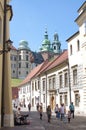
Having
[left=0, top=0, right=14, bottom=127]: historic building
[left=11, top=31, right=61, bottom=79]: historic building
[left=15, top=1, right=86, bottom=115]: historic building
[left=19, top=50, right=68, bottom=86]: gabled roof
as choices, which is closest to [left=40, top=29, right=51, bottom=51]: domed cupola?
[left=11, top=31, right=61, bottom=79]: historic building

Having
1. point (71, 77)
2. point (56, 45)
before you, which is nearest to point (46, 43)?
point (56, 45)

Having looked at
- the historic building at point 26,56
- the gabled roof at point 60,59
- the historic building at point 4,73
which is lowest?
the historic building at point 4,73

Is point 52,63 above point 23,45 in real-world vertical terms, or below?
below

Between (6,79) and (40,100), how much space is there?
1464 inches

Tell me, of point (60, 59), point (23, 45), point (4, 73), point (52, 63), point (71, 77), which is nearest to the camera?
point (4, 73)

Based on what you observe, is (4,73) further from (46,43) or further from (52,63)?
(46,43)

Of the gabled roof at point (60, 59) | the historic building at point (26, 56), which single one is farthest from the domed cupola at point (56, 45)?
the gabled roof at point (60, 59)

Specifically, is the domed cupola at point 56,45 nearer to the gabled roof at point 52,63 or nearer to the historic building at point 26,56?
the historic building at point 26,56

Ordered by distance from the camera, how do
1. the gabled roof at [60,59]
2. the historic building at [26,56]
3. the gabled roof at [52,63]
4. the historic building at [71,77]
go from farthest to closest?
the historic building at [26,56] → the gabled roof at [52,63] → the gabled roof at [60,59] → the historic building at [71,77]

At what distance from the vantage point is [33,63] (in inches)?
5979

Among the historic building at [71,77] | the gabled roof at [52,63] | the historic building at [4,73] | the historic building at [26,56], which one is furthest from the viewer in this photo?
the historic building at [26,56]

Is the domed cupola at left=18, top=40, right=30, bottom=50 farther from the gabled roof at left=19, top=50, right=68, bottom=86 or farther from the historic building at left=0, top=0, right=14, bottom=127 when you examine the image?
the historic building at left=0, top=0, right=14, bottom=127

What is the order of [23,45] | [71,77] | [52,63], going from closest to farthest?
[71,77] → [52,63] → [23,45]

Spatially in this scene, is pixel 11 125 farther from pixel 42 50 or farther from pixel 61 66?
pixel 42 50
